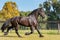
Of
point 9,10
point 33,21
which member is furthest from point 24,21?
point 9,10

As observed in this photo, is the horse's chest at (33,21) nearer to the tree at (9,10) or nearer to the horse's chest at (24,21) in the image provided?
the horse's chest at (24,21)

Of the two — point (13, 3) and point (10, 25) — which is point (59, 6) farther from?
point (10, 25)

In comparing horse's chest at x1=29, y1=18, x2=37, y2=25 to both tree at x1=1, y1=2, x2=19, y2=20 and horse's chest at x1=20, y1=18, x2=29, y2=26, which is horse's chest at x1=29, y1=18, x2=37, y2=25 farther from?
tree at x1=1, y1=2, x2=19, y2=20

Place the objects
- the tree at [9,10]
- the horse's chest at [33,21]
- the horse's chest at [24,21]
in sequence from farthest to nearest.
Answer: the tree at [9,10] < the horse's chest at [24,21] < the horse's chest at [33,21]

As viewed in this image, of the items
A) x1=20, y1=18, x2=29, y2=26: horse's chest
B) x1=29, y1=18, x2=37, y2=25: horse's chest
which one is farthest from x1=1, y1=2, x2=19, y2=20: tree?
x1=29, y1=18, x2=37, y2=25: horse's chest

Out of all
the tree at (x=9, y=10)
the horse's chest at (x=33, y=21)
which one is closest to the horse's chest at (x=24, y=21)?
the horse's chest at (x=33, y=21)

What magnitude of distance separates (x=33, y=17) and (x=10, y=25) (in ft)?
7.97

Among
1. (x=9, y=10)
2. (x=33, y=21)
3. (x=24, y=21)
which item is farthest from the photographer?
(x=9, y=10)

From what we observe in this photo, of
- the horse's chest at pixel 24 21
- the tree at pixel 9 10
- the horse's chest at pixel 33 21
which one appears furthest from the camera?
the tree at pixel 9 10

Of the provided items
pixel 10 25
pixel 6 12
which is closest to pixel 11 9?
pixel 6 12

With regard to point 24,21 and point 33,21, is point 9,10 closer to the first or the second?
point 24,21

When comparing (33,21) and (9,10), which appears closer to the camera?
(33,21)

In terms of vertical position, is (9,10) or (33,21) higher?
(9,10)

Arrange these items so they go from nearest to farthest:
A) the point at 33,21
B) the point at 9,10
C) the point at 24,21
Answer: the point at 33,21, the point at 24,21, the point at 9,10
